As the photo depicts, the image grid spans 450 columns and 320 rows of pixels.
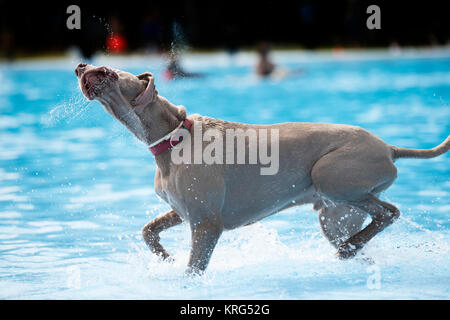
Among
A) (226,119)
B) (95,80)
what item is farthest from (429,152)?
(226,119)

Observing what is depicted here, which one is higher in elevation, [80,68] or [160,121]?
[80,68]

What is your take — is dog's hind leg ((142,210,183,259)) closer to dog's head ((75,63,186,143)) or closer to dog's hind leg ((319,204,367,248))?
dog's head ((75,63,186,143))

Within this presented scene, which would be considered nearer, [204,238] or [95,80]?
[95,80]

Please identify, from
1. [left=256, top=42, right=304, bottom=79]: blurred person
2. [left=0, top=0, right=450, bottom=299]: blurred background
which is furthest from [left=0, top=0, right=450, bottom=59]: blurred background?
[left=256, top=42, right=304, bottom=79]: blurred person

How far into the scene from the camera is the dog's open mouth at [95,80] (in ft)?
10.6

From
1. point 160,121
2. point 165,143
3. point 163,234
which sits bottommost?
point 163,234

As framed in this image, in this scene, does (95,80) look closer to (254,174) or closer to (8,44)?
(254,174)

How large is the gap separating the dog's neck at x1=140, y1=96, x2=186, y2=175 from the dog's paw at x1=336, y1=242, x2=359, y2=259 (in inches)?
46.4

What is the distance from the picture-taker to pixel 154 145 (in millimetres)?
3531

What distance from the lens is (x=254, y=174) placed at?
3658 mm

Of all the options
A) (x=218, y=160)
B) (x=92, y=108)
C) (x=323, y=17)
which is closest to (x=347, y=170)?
(x=218, y=160)

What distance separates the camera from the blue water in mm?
3678

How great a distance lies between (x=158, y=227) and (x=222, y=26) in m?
19.7

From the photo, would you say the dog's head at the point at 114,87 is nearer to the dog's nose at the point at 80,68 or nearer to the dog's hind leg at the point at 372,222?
the dog's nose at the point at 80,68
